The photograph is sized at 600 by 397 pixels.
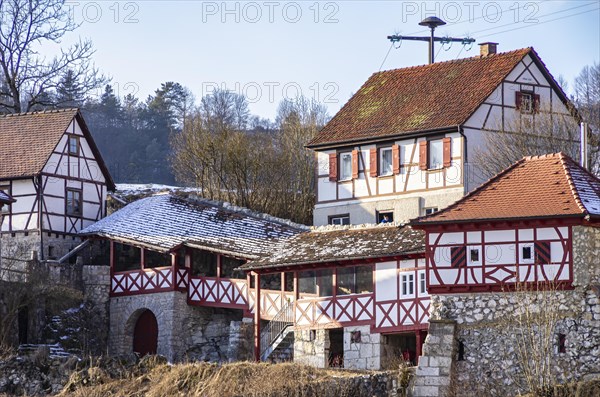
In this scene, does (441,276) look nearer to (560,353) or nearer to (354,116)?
(560,353)

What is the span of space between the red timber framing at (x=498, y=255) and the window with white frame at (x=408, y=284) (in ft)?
8.59

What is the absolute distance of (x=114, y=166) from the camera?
102688 mm

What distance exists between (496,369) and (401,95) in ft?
60.2

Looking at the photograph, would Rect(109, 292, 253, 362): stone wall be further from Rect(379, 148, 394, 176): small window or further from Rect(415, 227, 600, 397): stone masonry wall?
Rect(415, 227, 600, 397): stone masonry wall

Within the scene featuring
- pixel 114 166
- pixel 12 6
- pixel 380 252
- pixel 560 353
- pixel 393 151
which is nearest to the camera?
pixel 560 353

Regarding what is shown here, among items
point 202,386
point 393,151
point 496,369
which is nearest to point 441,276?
point 496,369

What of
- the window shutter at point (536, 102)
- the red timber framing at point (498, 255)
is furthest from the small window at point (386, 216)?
the red timber framing at point (498, 255)

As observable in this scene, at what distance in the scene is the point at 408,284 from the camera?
167ft

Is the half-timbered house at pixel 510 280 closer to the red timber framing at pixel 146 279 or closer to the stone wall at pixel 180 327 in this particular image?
the stone wall at pixel 180 327

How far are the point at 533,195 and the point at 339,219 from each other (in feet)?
49.3

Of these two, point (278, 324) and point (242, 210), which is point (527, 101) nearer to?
point (242, 210)

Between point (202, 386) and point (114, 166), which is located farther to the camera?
point (114, 166)

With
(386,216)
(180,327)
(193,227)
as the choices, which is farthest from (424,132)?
(180,327)

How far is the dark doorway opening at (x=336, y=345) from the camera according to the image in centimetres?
5259
